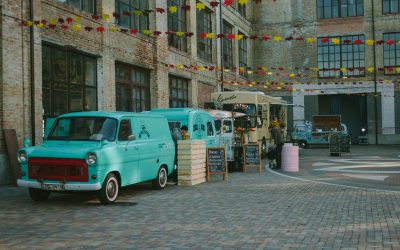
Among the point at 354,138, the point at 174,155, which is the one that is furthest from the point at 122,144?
the point at 354,138

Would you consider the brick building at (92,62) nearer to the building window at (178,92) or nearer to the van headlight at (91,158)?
the building window at (178,92)

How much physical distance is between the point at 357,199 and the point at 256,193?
89.0 inches

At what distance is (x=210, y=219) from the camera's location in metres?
7.94

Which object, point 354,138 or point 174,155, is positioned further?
point 354,138

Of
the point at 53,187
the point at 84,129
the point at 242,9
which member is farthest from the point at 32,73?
the point at 242,9

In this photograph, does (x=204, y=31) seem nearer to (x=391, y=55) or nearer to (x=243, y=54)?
(x=243, y=54)

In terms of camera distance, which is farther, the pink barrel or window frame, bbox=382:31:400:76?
window frame, bbox=382:31:400:76

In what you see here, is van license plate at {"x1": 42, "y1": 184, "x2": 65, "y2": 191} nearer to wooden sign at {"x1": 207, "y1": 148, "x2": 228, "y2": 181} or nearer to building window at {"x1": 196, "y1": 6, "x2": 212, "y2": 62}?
wooden sign at {"x1": 207, "y1": 148, "x2": 228, "y2": 181}

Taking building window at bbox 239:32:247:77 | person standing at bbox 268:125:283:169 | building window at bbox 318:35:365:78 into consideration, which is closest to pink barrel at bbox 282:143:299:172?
person standing at bbox 268:125:283:169

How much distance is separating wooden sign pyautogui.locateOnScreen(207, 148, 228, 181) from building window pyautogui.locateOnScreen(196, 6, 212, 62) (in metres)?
14.5

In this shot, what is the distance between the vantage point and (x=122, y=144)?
10320mm

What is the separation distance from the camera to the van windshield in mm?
10125

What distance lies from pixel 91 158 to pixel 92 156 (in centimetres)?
4

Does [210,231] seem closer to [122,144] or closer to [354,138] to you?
[122,144]
